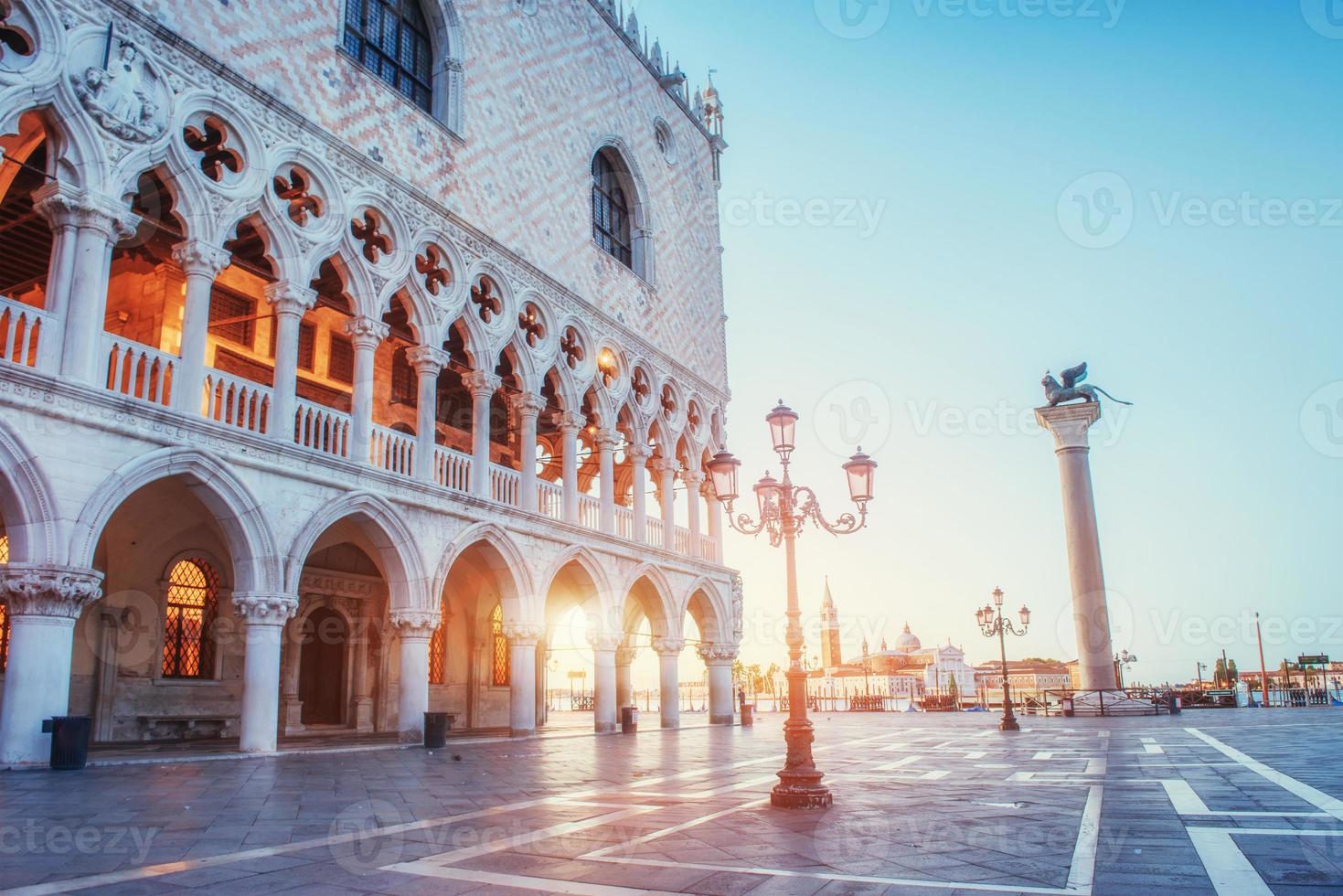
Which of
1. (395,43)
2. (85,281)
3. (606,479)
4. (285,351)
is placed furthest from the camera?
(606,479)

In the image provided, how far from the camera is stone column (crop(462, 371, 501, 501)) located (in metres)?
17.1

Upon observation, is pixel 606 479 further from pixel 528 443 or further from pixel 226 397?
pixel 226 397

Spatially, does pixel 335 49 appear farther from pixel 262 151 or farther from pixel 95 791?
pixel 95 791

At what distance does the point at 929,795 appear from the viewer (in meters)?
8.23

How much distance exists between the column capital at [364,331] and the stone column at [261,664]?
14.0 ft

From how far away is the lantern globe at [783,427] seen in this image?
9.36 meters

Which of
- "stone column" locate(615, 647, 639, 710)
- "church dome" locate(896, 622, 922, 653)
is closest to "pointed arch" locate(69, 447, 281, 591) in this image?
"stone column" locate(615, 647, 639, 710)

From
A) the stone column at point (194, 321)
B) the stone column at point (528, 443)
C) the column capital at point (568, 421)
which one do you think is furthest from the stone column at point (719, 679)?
the stone column at point (194, 321)

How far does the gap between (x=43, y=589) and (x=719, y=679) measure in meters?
17.4

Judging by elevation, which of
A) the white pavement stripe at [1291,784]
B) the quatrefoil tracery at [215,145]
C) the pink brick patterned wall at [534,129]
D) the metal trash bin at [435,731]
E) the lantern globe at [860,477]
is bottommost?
the white pavement stripe at [1291,784]

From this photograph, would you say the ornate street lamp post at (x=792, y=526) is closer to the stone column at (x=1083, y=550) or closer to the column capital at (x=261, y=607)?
the column capital at (x=261, y=607)

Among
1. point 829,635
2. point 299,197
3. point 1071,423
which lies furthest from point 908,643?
point 299,197

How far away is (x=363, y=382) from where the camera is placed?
1509 cm

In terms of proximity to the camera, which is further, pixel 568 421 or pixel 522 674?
pixel 568 421
